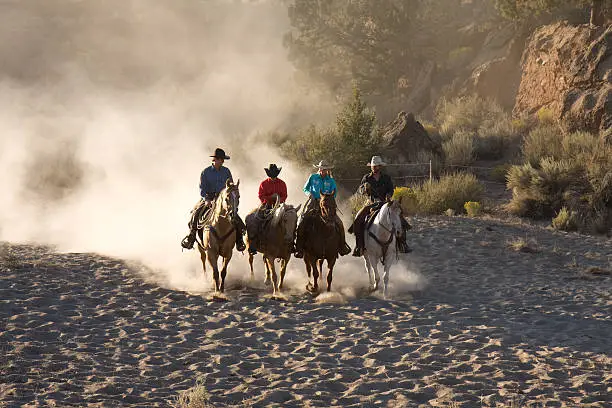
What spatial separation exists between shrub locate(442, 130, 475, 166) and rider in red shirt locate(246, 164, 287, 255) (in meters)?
13.5

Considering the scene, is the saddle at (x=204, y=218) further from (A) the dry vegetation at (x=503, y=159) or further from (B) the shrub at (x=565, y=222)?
(B) the shrub at (x=565, y=222)

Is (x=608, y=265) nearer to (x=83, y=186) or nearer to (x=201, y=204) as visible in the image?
(x=201, y=204)

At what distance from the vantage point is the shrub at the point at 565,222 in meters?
19.2

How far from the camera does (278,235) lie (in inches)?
497

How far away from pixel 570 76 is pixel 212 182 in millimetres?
19676

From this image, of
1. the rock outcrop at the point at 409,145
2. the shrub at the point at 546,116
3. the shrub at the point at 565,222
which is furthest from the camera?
the shrub at the point at 546,116

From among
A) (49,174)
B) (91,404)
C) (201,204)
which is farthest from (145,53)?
(91,404)

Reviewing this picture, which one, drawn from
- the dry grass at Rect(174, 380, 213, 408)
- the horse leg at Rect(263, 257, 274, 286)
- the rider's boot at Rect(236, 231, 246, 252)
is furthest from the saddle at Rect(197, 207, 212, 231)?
the dry grass at Rect(174, 380, 213, 408)

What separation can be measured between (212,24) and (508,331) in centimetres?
7806

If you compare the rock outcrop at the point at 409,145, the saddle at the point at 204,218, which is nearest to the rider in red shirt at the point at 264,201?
the saddle at the point at 204,218

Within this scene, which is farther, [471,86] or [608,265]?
[471,86]

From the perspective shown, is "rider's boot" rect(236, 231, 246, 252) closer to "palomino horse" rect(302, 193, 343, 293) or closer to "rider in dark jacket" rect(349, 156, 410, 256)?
"palomino horse" rect(302, 193, 343, 293)

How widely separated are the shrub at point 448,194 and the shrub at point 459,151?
12.1 feet

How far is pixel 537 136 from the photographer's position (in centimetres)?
2634
